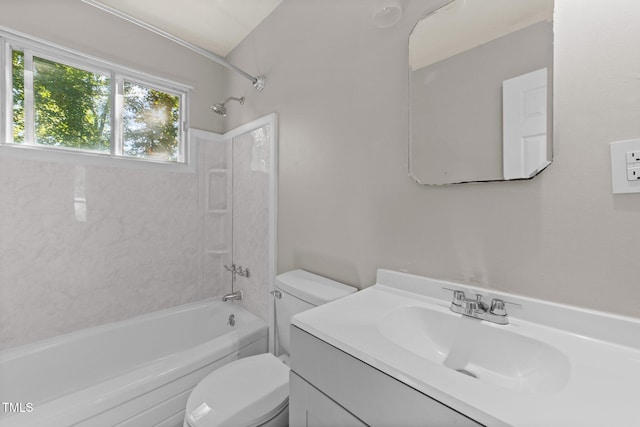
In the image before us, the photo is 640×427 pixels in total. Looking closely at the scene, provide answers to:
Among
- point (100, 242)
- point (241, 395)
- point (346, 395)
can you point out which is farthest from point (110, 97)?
point (346, 395)

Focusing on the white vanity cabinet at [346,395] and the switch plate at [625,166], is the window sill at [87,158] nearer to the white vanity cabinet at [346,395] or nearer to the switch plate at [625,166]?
the white vanity cabinet at [346,395]

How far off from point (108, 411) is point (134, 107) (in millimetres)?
1948

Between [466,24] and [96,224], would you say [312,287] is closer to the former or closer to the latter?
[466,24]

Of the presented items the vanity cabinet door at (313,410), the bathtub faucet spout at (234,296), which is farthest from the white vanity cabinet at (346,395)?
the bathtub faucet spout at (234,296)

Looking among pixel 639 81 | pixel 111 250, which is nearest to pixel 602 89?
pixel 639 81

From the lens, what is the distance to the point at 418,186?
1.01 metres

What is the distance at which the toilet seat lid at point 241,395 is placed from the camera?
953 millimetres

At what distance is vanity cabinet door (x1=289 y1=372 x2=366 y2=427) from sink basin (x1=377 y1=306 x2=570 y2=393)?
22cm

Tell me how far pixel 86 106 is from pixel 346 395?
7.74ft

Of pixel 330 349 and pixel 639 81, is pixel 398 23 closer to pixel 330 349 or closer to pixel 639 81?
pixel 639 81

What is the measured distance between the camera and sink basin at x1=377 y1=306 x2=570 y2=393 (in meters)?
0.64

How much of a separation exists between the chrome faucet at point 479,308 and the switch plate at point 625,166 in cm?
42

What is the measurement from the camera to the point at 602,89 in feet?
2.19

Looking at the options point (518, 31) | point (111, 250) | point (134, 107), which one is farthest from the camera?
point (134, 107)
